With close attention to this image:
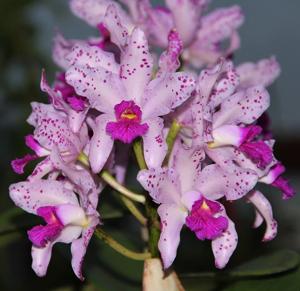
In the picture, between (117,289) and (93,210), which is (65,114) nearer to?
(93,210)

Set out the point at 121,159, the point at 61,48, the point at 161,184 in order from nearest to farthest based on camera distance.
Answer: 1. the point at 161,184
2. the point at 121,159
3. the point at 61,48

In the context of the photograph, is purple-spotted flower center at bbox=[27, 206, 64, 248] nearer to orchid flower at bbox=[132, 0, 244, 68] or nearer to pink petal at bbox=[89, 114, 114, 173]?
pink petal at bbox=[89, 114, 114, 173]

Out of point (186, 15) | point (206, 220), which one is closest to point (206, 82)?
point (206, 220)

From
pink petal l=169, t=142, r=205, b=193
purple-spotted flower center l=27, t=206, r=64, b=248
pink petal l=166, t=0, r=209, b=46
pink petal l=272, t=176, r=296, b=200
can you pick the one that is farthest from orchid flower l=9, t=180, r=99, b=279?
pink petal l=166, t=0, r=209, b=46

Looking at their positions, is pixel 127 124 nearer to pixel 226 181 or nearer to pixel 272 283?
pixel 226 181

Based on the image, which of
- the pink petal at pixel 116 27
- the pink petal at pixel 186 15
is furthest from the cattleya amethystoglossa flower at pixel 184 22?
the pink petal at pixel 116 27
